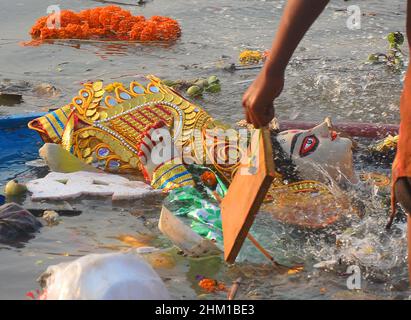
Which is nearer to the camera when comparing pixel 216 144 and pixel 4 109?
pixel 216 144

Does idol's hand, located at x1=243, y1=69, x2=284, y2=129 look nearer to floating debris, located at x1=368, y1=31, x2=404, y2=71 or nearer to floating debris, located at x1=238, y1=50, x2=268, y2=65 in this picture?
floating debris, located at x1=368, y1=31, x2=404, y2=71

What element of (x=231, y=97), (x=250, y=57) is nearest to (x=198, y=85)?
(x=231, y=97)

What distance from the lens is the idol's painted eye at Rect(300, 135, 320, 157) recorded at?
4.25 metres

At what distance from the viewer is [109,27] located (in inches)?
305

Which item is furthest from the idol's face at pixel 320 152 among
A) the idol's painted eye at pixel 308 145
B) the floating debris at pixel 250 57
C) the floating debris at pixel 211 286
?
the floating debris at pixel 250 57

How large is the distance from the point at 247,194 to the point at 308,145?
62.2 inches

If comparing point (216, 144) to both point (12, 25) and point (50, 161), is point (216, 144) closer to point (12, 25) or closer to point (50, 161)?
point (50, 161)

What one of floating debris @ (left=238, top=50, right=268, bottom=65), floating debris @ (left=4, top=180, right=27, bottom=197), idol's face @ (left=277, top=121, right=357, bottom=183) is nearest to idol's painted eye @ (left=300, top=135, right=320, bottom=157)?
idol's face @ (left=277, top=121, right=357, bottom=183)

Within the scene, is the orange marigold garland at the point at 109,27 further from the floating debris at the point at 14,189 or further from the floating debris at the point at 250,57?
the floating debris at the point at 14,189

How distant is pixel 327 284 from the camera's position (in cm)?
349

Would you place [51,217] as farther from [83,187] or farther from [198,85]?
[198,85]

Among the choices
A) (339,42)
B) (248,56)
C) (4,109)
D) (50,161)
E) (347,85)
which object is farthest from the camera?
(339,42)
